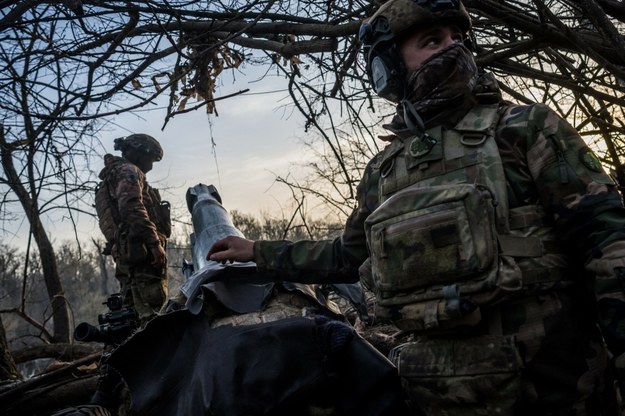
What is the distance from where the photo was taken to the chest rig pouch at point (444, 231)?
1.56 metres

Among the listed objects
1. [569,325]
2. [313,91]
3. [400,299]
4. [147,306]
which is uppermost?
[313,91]

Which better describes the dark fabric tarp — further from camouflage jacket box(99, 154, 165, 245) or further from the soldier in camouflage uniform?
camouflage jacket box(99, 154, 165, 245)

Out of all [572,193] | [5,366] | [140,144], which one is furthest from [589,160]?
[140,144]

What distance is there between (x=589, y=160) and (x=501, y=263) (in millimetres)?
436

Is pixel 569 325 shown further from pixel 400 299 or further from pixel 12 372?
pixel 12 372

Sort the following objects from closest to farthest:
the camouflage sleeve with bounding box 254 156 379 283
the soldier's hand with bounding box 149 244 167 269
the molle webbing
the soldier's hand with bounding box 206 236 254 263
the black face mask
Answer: the molle webbing < the black face mask < the camouflage sleeve with bounding box 254 156 379 283 < the soldier's hand with bounding box 206 236 254 263 < the soldier's hand with bounding box 149 244 167 269

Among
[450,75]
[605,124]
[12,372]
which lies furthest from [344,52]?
A: [12,372]

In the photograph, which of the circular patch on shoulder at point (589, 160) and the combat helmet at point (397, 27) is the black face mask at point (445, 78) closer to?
the combat helmet at point (397, 27)

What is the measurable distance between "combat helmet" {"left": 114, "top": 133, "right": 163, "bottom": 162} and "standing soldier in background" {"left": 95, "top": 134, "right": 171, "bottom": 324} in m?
0.23

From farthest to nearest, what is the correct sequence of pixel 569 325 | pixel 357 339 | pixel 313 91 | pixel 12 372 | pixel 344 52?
pixel 313 91, pixel 344 52, pixel 12 372, pixel 357 339, pixel 569 325

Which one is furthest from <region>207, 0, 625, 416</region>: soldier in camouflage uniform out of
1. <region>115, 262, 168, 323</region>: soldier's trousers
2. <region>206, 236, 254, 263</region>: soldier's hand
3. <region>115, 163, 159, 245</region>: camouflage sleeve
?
<region>115, 262, 168, 323</region>: soldier's trousers

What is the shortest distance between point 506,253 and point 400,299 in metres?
0.36

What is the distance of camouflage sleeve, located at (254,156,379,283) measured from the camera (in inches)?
87.4

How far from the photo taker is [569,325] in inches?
62.2
